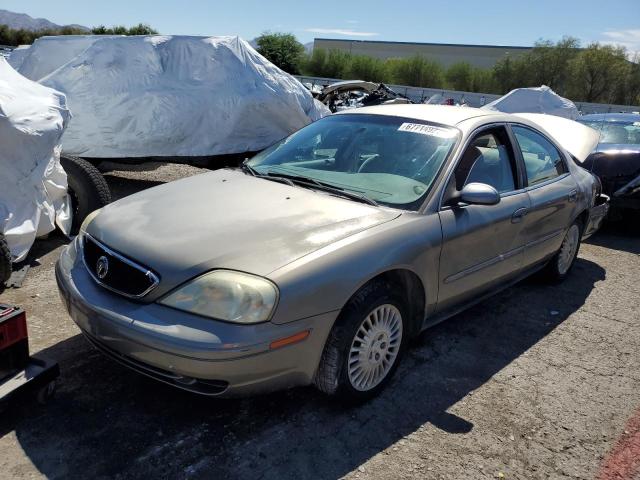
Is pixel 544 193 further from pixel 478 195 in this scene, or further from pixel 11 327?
pixel 11 327

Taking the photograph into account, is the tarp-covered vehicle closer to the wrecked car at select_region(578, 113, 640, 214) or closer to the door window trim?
the door window trim

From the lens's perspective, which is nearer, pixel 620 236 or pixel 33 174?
pixel 33 174

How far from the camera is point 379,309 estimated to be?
113 inches

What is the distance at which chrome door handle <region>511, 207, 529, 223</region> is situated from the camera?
377 centimetres

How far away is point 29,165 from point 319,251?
3282 mm

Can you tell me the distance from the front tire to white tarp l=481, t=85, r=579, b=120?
1130cm

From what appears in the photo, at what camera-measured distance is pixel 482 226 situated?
3471 millimetres

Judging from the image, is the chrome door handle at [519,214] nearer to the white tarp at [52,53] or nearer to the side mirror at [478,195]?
the side mirror at [478,195]

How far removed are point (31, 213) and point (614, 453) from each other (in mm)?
4499

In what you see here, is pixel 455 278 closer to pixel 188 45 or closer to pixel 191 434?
pixel 191 434

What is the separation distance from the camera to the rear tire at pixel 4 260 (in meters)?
4.02

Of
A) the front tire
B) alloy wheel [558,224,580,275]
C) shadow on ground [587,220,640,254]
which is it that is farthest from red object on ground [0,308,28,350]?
shadow on ground [587,220,640,254]

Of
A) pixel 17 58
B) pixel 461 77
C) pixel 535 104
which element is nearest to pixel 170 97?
pixel 17 58

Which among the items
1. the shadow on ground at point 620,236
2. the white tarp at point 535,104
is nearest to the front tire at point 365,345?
the shadow on ground at point 620,236
